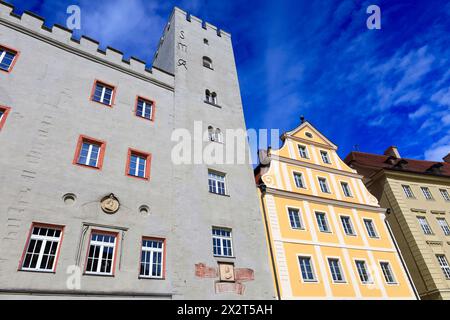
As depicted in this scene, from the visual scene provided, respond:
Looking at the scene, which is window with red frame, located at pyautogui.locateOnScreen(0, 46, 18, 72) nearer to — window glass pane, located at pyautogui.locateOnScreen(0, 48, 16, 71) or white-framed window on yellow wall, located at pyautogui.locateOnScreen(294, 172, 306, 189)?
window glass pane, located at pyautogui.locateOnScreen(0, 48, 16, 71)

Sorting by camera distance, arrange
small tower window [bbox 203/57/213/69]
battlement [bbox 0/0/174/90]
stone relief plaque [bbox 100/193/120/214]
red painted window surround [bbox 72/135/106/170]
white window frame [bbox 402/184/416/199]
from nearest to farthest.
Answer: stone relief plaque [bbox 100/193/120/214] < red painted window surround [bbox 72/135/106/170] < battlement [bbox 0/0/174/90] < small tower window [bbox 203/57/213/69] < white window frame [bbox 402/184/416/199]

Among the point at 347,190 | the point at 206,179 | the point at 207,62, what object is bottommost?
the point at 206,179

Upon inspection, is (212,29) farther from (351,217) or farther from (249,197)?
(351,217)

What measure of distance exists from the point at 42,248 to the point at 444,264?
27.5 m

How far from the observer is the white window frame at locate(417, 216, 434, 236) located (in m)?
24.9

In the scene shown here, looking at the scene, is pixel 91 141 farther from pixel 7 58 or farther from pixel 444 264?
pixel 444 264

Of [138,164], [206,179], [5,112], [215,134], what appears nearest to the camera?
[5,112]

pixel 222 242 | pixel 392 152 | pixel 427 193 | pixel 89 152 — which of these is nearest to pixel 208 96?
pixel 89 152

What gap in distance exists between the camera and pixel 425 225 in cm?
2536

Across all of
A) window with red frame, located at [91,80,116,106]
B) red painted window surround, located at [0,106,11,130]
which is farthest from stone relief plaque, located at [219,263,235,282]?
red painted window surround, located at [0,106,11,130]

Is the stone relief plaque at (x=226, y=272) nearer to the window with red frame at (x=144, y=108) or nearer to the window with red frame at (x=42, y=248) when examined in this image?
the window with red frame at (x=42, y=248)

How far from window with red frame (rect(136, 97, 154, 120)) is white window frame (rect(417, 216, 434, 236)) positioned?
78.8 ft

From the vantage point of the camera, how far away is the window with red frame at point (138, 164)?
1392 cm

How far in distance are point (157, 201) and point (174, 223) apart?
4.24 ft
